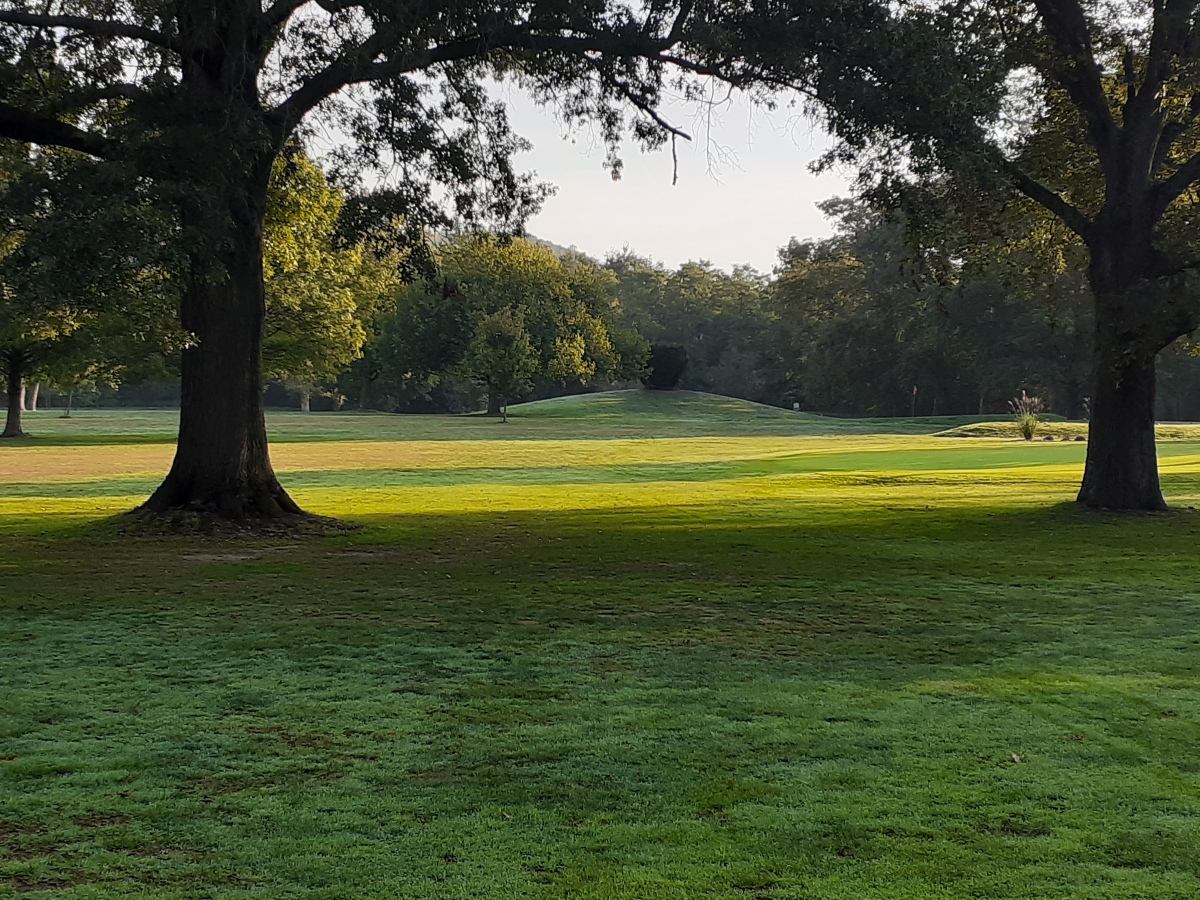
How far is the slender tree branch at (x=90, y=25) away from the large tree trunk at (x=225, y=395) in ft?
6.93

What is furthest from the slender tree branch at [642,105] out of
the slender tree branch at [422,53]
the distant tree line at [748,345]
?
the distant tree line at [748,345]

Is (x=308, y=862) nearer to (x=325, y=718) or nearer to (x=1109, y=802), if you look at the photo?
(x=325, y=718)

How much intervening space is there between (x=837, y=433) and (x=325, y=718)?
5615 centimetres

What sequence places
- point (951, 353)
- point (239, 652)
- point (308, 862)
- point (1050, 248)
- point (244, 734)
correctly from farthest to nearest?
point (951, 353) → point (1050, 248) → point (239, 652) → point (244, 734) → point (308, 862)

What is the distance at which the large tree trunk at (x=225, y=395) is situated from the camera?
637 inches

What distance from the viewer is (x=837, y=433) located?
199ft

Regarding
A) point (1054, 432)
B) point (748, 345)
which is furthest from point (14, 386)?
point (748, 345)

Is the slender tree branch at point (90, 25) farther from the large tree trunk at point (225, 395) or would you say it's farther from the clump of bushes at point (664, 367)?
the clump of bushes at point (664, 367)

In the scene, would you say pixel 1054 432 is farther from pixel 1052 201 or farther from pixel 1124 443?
pixel 1052 201

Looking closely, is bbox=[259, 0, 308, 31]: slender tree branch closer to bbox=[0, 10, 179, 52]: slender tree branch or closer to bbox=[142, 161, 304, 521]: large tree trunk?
bbox=[0, 10, 179, 52]: slender tree branch

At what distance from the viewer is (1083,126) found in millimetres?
19750

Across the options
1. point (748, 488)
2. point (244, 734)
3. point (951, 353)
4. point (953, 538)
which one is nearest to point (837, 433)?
point (951, 353)

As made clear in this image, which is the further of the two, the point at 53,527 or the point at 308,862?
the point at 53,527

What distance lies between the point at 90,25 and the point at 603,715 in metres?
12.5
